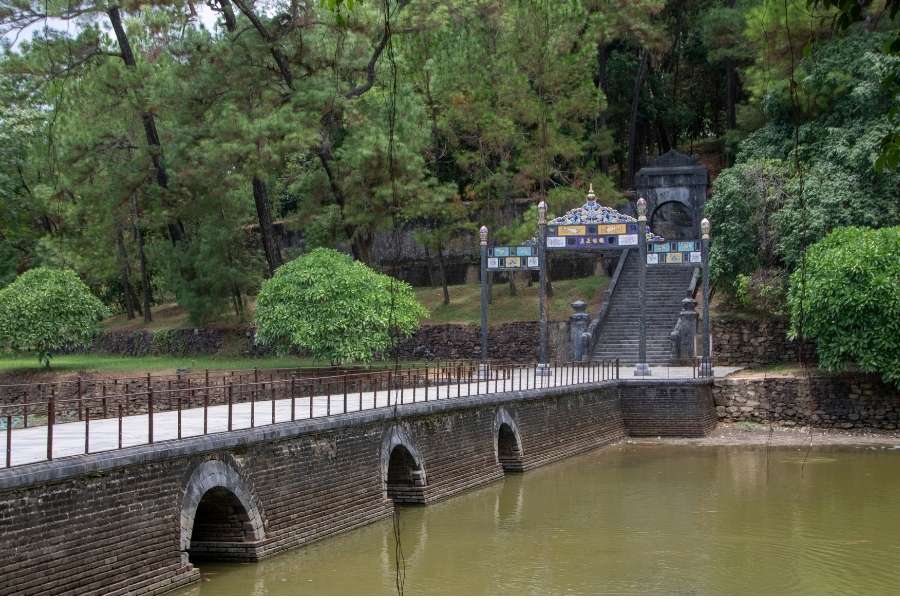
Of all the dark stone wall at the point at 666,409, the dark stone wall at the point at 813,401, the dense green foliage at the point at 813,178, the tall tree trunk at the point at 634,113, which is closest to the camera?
the dark stone wall at the point at 666,409

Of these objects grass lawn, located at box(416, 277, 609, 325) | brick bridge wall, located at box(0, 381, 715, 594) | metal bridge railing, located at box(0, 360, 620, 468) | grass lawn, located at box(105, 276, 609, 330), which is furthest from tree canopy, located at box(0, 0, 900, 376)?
brick bridge wall, located at box(0, 381, 715, 594)

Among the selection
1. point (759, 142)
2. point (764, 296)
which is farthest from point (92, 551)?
point (759, 142)

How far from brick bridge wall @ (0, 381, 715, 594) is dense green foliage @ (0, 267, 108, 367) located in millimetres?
18092

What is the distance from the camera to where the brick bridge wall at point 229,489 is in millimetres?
12180

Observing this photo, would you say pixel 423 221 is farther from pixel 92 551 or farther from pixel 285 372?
pixel 92 551

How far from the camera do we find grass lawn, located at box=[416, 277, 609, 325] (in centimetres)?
4033

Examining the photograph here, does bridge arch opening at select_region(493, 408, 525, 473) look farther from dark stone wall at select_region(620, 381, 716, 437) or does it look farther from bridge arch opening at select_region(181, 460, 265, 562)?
bridge arch opening at select_region(181, 460, 265, 562)

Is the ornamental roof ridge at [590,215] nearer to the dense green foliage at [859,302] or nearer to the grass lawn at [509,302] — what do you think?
the dense green foliage at [859,302]

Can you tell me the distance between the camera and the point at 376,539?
17.7 meters

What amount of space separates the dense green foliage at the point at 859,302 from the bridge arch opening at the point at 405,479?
11438mm

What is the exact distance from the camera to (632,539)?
1820 centimetres

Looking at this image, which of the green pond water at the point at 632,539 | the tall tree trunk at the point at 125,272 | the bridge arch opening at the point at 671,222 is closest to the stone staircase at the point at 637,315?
the bridge arch opening at the point at 671,222

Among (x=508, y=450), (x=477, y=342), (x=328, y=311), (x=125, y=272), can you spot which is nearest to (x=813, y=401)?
(x=508, y=450)

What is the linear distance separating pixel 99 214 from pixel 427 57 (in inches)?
489
